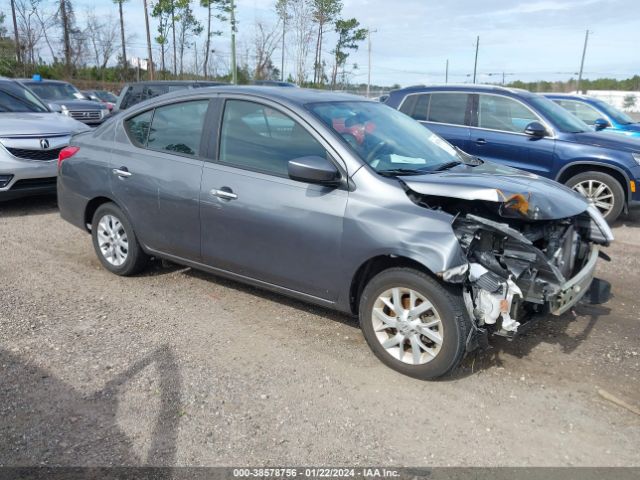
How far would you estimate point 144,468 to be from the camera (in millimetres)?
2705

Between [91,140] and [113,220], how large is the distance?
83cm

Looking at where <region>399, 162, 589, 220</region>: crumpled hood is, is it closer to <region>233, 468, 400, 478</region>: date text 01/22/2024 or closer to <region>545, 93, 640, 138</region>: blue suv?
<region>233, 468, 400, 478</region>: date text 01/22/2024

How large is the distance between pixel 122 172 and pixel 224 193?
1.26 m

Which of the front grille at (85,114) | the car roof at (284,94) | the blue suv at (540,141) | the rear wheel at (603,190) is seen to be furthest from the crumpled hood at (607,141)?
the front grille at (85,114)

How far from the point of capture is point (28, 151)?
746cm

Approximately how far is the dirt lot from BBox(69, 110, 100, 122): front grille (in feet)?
33.7

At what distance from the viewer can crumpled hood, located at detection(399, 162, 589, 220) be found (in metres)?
3.46

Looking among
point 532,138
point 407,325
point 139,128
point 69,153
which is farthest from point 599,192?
point 69,153

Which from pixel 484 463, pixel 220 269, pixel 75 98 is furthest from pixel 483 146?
pixel 75 98

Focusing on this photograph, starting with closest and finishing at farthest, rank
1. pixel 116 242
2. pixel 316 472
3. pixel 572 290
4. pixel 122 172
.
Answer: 1. pixel 316 472
2. pixel 572 290
3. pixel 122 172
4. pixel 116 242

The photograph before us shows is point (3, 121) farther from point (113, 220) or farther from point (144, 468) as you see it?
point (144, 468)

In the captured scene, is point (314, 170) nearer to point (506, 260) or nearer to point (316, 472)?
point (506, 260)

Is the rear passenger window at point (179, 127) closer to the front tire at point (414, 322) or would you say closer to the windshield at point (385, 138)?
the windshield at point (385, 138)

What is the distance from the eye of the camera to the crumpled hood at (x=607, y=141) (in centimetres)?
744
